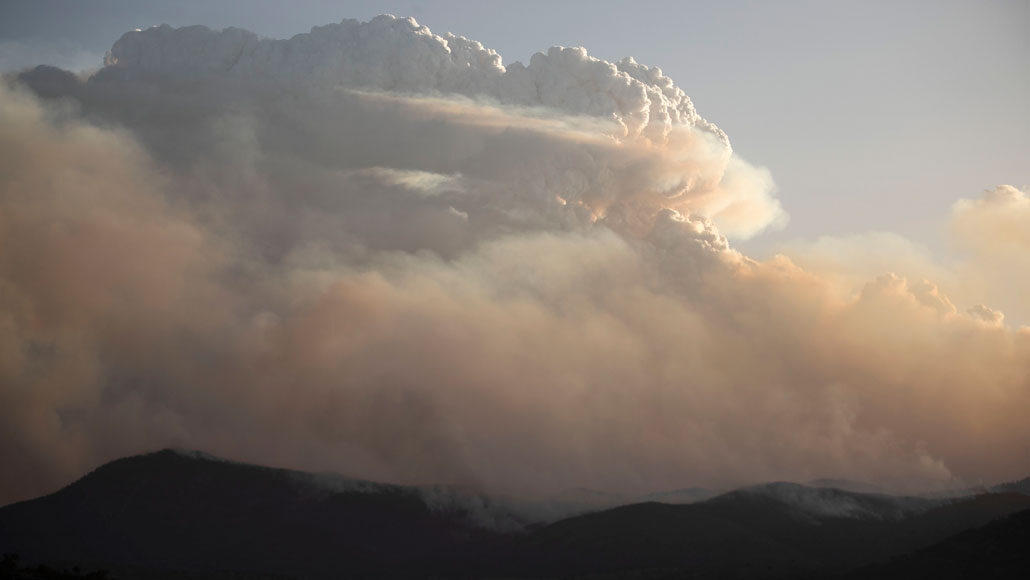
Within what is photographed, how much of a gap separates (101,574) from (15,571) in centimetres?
1956

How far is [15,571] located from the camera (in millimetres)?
156125

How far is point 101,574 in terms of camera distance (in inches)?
6850

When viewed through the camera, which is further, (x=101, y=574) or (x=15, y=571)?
(x=101, y=574)
